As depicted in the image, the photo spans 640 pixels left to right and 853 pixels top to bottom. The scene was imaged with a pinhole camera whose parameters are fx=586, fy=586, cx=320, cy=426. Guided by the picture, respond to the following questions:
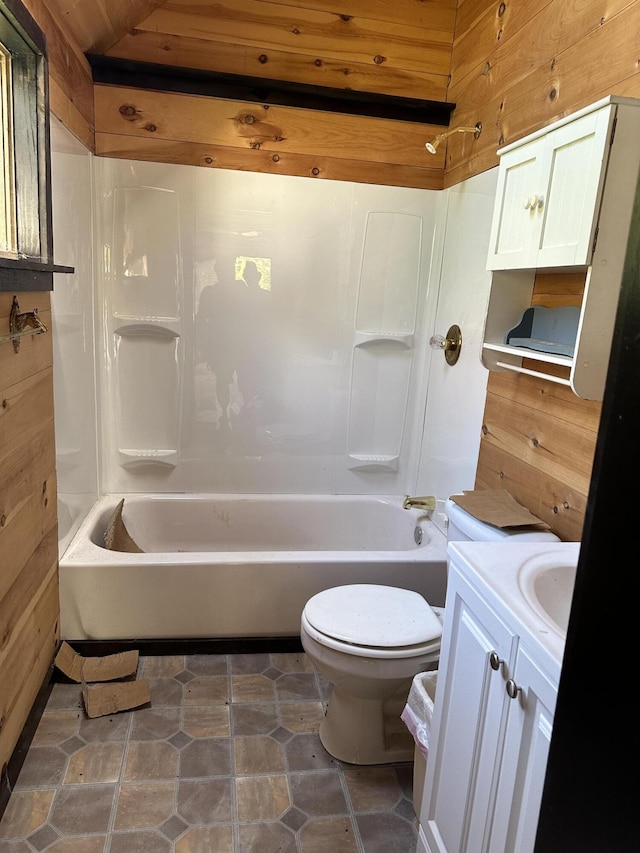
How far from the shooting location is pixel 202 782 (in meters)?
1.71

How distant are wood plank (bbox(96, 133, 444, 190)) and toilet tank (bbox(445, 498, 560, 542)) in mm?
1669

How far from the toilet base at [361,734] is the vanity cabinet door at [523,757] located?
75cm

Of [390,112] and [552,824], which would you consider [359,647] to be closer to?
[552,824]

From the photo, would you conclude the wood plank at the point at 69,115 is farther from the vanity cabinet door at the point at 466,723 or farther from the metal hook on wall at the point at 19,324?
the vanity cabinet door at the point at 466,723

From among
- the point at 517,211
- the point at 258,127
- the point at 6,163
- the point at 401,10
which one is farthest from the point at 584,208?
the point at 401,10

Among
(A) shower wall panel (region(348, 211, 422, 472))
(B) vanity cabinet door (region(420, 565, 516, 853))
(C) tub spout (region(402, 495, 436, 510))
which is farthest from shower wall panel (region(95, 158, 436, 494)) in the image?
(B) vanity cabinet door (region(420, 565, 516, 853))

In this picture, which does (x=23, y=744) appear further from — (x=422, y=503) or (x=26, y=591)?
(x=422, y=503)

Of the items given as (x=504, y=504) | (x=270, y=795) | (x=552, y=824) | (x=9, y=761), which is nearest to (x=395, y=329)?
(x=504, y=504)

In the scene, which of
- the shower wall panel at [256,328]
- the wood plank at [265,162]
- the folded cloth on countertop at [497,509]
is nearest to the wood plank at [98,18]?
the wood plank at [265,162]

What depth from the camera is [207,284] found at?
2758 mm

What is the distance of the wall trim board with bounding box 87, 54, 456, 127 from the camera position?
2.46 m

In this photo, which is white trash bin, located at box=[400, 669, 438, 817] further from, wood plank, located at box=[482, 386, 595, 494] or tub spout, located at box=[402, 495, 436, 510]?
tub spout, located at box=[402, 495, 436, 510]

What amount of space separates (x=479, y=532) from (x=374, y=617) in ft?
1.38

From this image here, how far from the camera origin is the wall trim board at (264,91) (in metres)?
2.46
